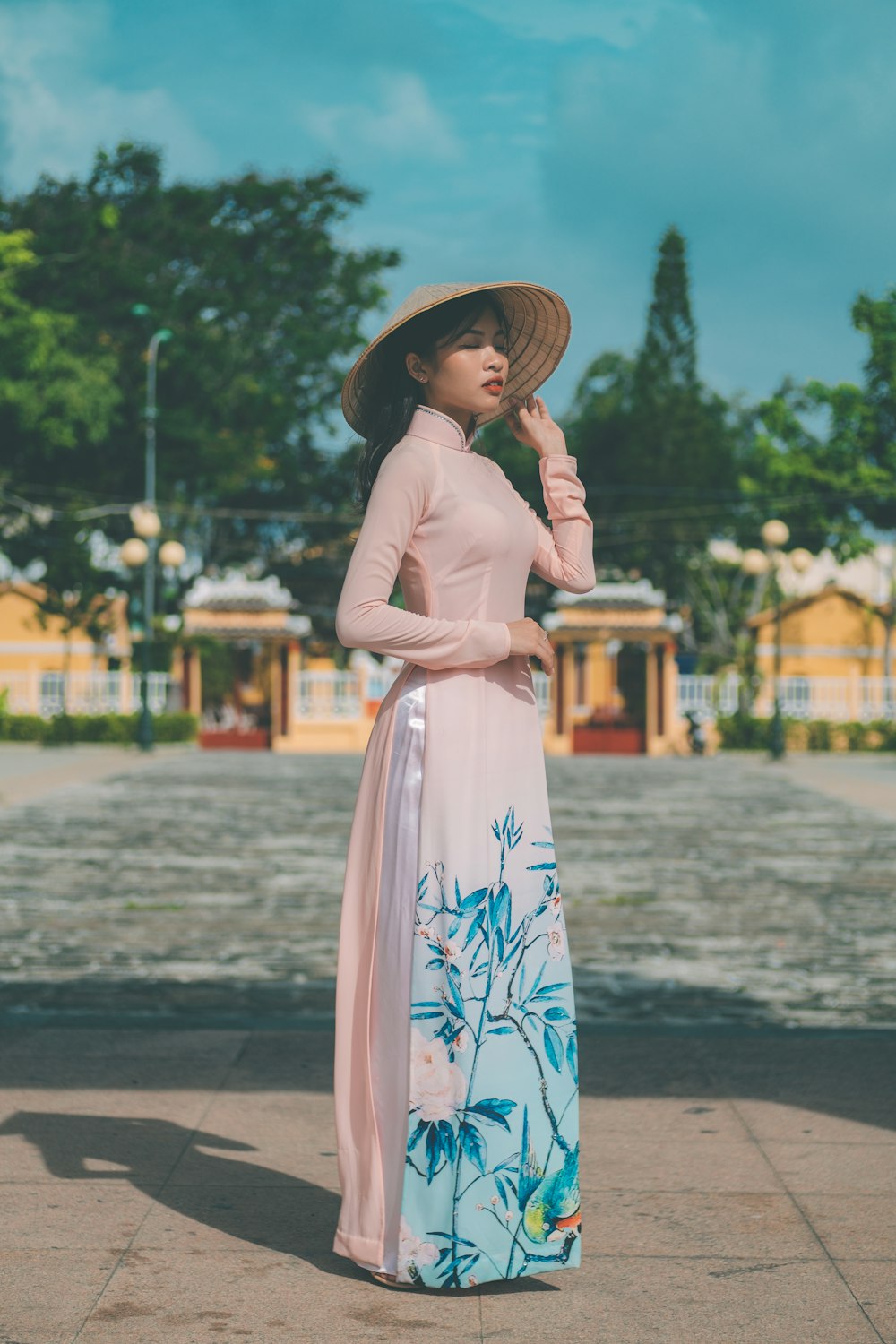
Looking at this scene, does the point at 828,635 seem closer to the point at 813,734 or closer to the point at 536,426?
the point at 813,734

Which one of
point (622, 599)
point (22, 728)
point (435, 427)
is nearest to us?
point (435, 427)

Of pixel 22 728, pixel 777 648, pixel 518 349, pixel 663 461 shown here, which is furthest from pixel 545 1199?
pixel 663 461

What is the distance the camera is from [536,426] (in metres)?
3.74

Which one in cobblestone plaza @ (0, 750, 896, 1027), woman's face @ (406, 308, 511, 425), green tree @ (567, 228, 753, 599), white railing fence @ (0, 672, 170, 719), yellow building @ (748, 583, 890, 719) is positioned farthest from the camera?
green tree @ (567, 228, 753, 599)

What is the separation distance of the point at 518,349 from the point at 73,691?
115ft

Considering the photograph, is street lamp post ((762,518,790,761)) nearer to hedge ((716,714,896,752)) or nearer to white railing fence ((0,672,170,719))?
hedge ((716,714,896,752))

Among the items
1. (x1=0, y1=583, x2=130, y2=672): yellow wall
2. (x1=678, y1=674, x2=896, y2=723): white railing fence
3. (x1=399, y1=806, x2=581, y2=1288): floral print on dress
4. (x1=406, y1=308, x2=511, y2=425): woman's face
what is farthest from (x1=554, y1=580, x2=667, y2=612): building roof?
(x1=399, y1=806, x2=581, y2=1288): floral print on dress

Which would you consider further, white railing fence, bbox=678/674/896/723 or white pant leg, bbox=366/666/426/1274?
white railing fence, bbox=678/674/896/723

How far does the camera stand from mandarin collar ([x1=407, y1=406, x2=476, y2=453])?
11.5ft

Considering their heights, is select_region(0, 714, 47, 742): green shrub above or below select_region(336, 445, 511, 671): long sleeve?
below

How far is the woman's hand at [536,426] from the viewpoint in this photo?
3.71 meters

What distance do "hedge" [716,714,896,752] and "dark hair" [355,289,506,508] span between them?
1220 inches

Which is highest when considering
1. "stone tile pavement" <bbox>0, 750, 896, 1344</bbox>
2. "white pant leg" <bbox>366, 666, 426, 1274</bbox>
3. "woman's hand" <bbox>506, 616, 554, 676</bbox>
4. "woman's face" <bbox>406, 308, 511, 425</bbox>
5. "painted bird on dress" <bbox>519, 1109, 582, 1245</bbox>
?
"woman's face" <bbox>406, 308, 511, 425</bbox>

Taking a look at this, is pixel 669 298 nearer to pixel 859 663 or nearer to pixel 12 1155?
pixel 859 663
